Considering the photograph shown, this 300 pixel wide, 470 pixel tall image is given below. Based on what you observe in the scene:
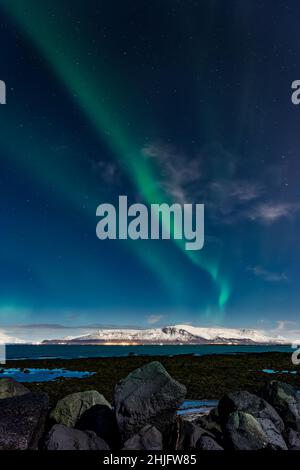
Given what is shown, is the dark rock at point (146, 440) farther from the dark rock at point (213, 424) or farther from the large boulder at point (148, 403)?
the dark rock at point (213, 424)

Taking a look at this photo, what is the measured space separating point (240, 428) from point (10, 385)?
8618 mm

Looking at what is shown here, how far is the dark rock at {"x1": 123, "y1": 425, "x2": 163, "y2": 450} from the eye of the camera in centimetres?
968

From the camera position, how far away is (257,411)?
12.1 meters

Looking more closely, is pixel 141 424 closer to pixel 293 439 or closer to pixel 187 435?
pixel 187 435

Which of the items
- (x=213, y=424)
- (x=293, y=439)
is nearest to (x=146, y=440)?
(x=213, y=424)

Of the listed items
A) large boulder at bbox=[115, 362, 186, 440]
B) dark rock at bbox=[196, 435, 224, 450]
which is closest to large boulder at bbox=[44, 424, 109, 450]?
large boulder at bbox=[115, 362, 186, 440]

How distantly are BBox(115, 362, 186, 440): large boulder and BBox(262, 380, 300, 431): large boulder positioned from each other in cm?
453

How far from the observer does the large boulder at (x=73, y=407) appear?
12219mm

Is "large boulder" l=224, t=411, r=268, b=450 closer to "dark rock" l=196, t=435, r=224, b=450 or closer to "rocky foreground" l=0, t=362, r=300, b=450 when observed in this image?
"rocky foreground" l=0, t=362, r=300, b=450

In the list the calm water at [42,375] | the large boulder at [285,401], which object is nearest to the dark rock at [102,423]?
the large boulder at [285,401]
